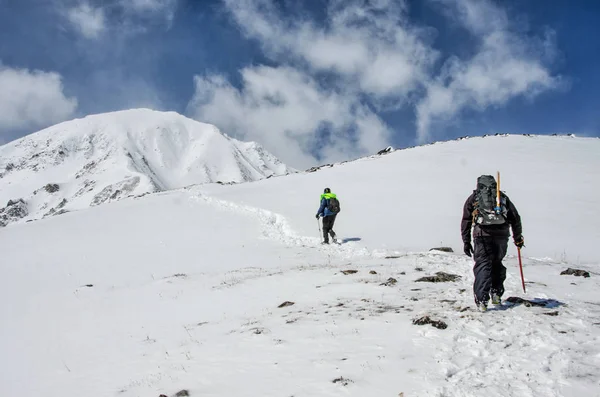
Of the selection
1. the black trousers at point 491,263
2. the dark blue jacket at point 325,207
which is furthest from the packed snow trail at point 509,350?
the dark blue jacket at point 325,207

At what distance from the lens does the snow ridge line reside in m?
18.2

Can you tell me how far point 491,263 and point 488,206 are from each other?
1139mm

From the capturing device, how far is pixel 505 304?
8.05m

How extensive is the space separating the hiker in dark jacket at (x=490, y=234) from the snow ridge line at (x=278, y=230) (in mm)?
8998

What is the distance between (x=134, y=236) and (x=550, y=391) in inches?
957

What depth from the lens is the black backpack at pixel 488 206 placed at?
7.79 meters

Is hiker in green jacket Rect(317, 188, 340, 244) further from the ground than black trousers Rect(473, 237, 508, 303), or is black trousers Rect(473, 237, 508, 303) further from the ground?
hiker in green jacket Rect(317, 188, 340, 244)

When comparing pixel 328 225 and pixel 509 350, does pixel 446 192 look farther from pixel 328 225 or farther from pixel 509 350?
A: pixel 509 350

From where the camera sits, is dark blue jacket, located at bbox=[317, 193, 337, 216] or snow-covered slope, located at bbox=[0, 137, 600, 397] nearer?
snow-covered slope, located at bbox=[0, 137, 600, 397]

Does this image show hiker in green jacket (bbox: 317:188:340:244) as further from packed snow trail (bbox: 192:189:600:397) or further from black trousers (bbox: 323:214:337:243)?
packed snow trail (bbox: 192:189:600:397)

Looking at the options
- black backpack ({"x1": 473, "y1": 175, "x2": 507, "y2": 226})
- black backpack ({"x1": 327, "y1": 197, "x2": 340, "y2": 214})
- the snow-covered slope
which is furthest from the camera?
black backpack ({"x1": 327, "y1": 197, "x2": 340, "y2": 214})

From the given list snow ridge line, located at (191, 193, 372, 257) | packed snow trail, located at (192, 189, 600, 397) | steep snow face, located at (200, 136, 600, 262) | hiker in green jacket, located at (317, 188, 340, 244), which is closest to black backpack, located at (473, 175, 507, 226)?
packed snow trail, located at (192, 189, 600, 397)

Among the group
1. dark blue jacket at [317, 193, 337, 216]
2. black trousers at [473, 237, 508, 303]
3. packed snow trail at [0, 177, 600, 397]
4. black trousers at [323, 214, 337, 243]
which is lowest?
packed snow trail at [0, 177, 600, 397]

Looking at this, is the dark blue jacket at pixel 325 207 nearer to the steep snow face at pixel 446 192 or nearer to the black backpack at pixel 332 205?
the black backpack at pixel 332 205
